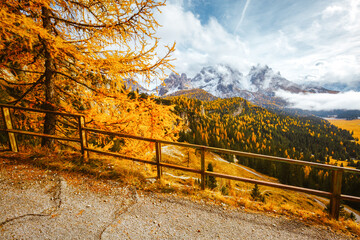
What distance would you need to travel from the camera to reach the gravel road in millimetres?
3387

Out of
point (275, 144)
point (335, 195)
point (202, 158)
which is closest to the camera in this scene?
point (335, 195)

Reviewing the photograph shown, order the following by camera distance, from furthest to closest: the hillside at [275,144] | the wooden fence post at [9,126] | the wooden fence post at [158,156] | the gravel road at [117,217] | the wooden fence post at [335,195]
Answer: the hillside at [275,144]
the wooden fence post at [9,126]
the wooden fence post at [158,156]
the wooden fence post at [335,195]
the gravel road at [117,217]

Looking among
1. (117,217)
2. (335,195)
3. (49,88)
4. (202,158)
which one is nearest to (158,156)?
(202,158)

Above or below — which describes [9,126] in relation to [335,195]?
above

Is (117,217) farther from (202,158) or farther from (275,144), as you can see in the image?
(275,144)

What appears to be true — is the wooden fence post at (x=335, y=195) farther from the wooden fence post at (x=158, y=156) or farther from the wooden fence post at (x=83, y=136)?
the wooden fence post at (x=83, y=136)

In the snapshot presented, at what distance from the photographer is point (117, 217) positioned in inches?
151

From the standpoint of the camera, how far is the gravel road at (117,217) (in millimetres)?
3387

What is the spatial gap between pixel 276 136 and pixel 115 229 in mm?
194488

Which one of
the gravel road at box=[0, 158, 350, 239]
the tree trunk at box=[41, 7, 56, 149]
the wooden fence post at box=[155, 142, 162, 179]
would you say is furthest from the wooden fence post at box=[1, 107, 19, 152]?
the wooden fence post at box=[155, 142, 162, 179]

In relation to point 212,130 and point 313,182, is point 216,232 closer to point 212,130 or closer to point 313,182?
point 313,182

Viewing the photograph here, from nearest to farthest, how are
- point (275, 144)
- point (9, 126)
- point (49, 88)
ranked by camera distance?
point (49, 88) → point (9, 126) → point (275, 144)

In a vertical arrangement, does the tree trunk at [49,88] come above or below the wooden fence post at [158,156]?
above

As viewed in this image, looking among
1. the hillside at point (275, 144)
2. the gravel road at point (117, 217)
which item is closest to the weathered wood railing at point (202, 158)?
the gravel road at point (117, 217)
